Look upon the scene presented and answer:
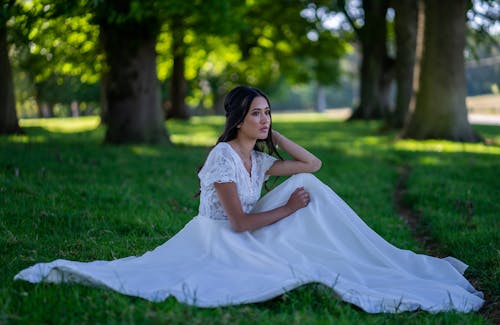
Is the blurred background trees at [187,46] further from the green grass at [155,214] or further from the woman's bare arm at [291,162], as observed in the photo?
the woman's bare arm at [291,162]

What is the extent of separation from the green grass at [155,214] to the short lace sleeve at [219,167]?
3.16ft

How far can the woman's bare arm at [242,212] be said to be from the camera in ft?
13.5

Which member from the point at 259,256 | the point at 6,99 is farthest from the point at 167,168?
the point at 6,99

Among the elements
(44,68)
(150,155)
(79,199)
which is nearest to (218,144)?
(79,199)

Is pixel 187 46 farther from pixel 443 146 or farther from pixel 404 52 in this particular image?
pixel 443 146

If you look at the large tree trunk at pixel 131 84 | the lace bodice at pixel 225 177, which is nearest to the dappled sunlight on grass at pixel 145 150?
the large tree trunk at pixel 131 84

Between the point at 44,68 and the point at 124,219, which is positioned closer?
the point at 124,219

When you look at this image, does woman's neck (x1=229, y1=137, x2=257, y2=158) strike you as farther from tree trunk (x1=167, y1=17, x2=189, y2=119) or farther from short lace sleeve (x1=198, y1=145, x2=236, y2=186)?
tree trunk (x1=167, y1=17, x2=189, y2=119)

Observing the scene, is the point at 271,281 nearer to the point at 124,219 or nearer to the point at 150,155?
the point at 124,219

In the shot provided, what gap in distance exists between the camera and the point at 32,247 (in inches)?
189

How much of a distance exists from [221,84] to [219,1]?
37.4 meters

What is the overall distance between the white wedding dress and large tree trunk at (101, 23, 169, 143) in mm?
9137

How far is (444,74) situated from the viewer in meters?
15.3

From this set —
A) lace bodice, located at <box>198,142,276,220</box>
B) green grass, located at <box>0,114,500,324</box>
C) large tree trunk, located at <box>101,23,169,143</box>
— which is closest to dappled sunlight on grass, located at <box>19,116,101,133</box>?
large tree trunk, located at <box>101,23,169,143</box>
